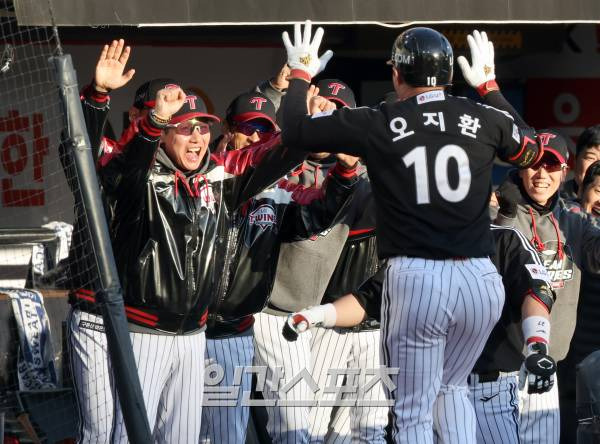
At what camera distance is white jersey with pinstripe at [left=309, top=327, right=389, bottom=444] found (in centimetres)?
604

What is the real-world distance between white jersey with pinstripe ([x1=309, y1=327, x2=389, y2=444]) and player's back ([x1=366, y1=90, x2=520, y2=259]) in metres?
1.73

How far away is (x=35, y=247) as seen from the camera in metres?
7.17

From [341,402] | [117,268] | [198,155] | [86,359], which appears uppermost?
[198,155]

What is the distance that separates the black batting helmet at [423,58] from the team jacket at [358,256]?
5.28 ft

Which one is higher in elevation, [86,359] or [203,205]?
[203,205]

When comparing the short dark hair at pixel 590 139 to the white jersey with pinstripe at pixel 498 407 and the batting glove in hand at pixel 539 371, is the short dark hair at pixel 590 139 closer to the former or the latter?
the white jersey with pinstripe at pixel 498 407

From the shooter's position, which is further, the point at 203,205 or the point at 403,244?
the point at 203,205

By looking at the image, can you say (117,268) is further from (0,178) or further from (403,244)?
(0,178)

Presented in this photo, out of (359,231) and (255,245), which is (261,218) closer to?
(255,245)

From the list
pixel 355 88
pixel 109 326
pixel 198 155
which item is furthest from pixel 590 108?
pixel 109 326

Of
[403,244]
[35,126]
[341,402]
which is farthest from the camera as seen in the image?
[35,126]

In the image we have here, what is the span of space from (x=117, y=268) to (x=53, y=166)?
13.3 ft

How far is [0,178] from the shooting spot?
8727 mm

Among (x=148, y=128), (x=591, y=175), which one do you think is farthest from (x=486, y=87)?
(x=591, y=175)
